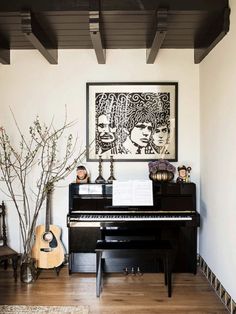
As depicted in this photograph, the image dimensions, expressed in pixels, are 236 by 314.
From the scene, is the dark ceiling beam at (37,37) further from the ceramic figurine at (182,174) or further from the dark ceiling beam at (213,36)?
the ceramic figurine at (182,174)

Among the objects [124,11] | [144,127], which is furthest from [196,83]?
[124,11]

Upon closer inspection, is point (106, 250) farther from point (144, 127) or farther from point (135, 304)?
point (144, 127)

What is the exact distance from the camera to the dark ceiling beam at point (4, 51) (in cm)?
368

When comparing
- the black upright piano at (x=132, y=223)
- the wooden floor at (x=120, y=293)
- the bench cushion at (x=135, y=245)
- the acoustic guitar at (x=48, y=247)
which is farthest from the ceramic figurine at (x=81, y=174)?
the wooden floor at (x=120, y=293)

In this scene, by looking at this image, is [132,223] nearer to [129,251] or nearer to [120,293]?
[129,251]

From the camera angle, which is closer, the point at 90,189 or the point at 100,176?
the point at 90,189

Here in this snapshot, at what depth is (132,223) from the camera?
3533 mm

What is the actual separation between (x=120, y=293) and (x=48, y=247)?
3.30ft

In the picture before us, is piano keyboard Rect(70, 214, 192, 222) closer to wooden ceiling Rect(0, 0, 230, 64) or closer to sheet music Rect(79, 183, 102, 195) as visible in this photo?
sheet music Rect(79, 183, 102, 195)

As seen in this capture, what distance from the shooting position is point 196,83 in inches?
159

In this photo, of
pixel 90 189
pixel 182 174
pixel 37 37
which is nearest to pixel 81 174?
pixel 90 189

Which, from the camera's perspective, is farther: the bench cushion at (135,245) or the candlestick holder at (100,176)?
the candlestick holder at (100,176)

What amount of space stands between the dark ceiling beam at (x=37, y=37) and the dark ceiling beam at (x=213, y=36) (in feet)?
5.21

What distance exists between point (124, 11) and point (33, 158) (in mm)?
2022
